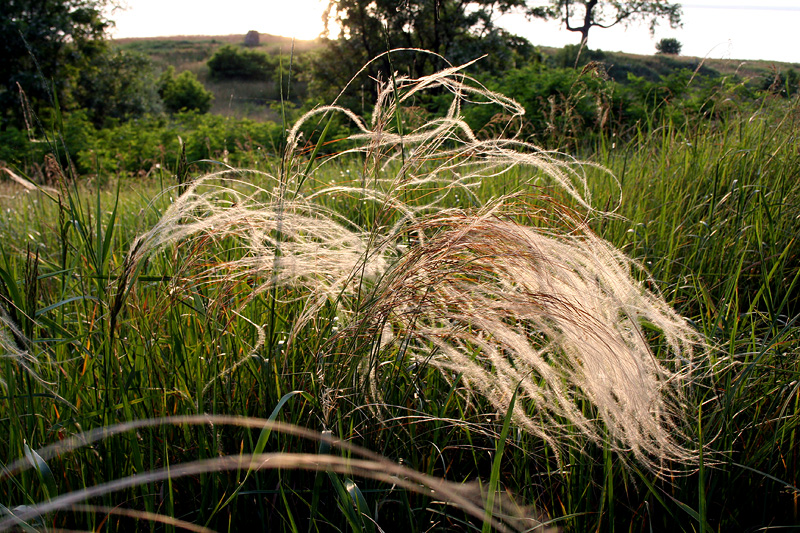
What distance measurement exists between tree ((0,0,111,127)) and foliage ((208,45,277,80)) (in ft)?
85.6

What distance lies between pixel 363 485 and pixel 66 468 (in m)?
0.73

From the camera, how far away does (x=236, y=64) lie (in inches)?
1768

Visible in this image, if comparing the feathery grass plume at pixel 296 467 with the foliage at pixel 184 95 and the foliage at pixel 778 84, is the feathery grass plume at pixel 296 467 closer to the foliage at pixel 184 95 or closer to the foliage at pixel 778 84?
the foliage at pixel 778 84

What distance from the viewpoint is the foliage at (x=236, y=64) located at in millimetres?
44219

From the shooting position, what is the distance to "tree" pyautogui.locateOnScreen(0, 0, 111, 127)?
1673 centimetres

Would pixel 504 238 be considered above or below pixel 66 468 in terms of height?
above

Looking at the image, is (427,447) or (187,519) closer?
(187,519)

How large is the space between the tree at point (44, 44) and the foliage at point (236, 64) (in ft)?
85.6

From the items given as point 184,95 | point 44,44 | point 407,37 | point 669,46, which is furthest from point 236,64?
point 669,46

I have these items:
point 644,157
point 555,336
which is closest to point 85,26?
point 644,157

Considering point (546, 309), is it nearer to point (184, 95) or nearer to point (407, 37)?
point (407, 37)

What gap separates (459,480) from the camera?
4.42ft

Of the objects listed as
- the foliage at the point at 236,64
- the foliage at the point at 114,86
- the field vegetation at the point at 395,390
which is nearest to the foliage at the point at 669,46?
the foliage at the point at 236,64

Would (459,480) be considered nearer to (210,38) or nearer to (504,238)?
(504,238)
